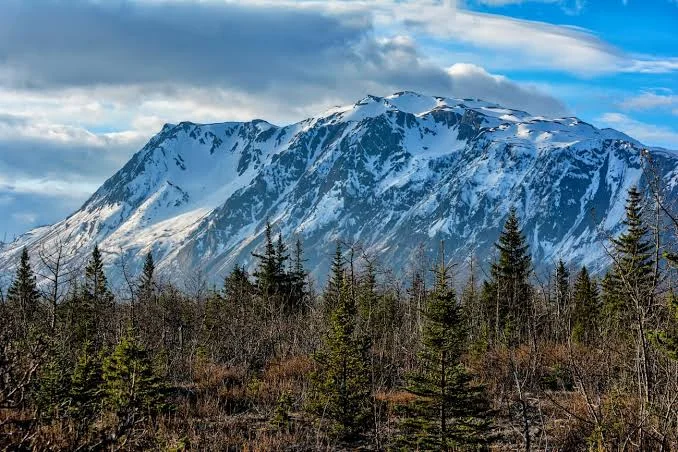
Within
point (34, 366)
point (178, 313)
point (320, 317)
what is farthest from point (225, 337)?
point (34, 366)

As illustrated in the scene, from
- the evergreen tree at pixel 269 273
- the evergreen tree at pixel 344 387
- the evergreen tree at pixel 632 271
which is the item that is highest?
the evergreen tree at pixel 269 273

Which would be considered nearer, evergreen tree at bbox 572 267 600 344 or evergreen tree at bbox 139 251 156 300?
evergreen tree at bbox 139 251 156 300

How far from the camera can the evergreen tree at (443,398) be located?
40.7ft

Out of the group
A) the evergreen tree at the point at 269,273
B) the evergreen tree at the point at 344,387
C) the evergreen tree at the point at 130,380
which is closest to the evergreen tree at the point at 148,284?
the evergreen tree at the point at 269,273

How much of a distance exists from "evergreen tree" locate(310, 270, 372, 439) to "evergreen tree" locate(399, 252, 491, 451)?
6.50 feet

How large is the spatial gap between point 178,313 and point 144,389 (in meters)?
29.7

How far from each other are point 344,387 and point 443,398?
3.26 meters

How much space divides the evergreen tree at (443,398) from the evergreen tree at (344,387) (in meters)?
1.98

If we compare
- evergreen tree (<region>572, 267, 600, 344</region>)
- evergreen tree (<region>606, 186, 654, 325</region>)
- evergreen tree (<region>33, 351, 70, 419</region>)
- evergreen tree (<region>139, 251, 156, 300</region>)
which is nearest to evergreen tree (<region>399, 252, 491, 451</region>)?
evergreen tree (<region>606, 186, 654, 325</region>)

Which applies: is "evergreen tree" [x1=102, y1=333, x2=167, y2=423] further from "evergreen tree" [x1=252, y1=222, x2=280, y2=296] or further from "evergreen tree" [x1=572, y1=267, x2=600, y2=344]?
"evergreen tree" [x1=252, y1=222, x2=280, y2=296]

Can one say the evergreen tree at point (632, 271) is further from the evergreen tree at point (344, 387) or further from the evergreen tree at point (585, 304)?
the evergreen tree at point (344, 387)

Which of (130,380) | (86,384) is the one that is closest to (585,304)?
(130,380)

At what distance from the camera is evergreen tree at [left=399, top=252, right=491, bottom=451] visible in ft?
40.7

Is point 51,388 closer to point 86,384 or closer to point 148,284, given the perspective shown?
point 86,384
